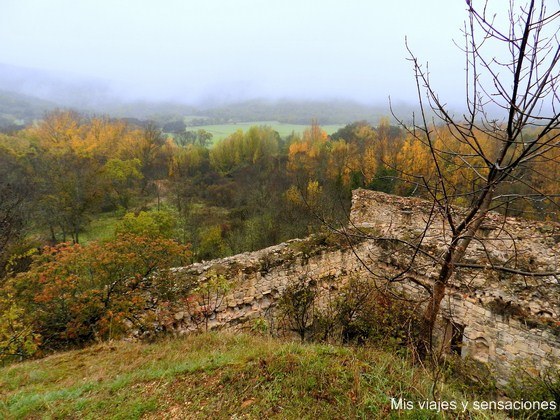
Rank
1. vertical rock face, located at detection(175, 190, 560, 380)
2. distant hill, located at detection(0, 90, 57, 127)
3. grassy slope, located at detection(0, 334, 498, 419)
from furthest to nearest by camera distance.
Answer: distant hill, located at detection(0, 90, 57, 127), vertical rock face, located at detection(175, 190, 560, 380), grassy slope, located at detection(0, 334, 498, 419)

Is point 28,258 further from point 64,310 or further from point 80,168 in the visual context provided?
point 80,168

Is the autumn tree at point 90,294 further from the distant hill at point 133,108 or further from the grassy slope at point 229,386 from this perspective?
the distant hill at point 133,108

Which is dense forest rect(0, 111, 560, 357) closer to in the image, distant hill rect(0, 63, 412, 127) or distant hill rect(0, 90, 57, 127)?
distant hill rect(0, 63, 412, 127)

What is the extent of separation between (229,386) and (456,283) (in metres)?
6.96

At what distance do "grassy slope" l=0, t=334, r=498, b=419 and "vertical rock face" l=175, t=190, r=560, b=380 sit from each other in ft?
7.04

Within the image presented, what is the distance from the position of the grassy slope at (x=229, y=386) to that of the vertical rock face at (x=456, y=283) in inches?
84.5

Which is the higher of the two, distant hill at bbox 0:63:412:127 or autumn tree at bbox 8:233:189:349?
distant hill at bbox 0:63:412:127

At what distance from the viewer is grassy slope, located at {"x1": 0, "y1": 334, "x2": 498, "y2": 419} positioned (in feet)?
10.0

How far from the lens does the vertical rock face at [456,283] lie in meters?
6.18

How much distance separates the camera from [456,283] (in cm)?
770

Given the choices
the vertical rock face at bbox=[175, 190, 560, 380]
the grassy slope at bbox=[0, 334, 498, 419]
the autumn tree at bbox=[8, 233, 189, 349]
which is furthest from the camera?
the vertical rock face at bbox=[175, 190, 560, 380]

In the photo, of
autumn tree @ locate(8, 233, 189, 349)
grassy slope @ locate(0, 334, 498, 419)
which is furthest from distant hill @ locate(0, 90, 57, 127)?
grassy slope @ locate(0, 334, 498, 419)

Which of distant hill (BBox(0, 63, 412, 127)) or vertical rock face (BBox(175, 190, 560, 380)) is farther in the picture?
distant hill (BBox(0, 63, 412, 127))

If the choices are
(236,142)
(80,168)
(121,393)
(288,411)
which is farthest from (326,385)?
(236,142)
